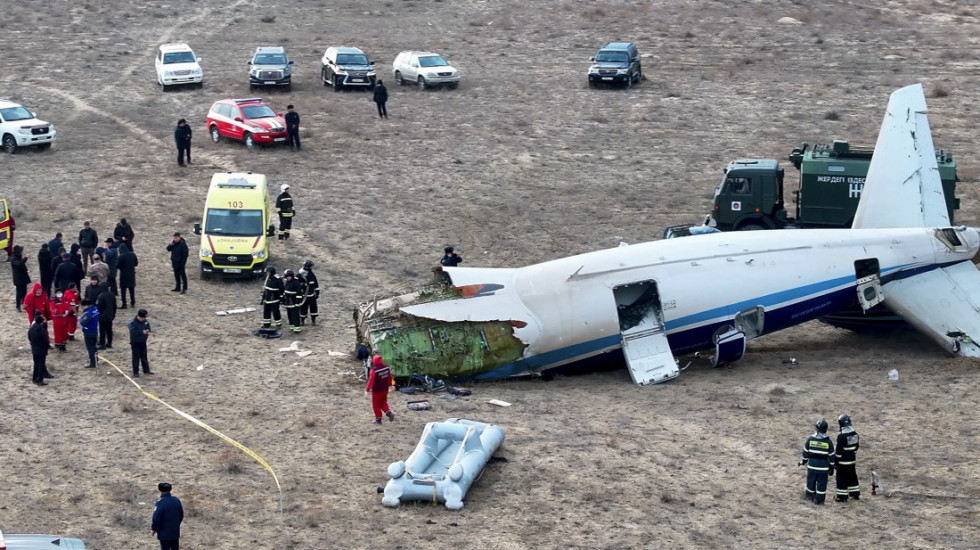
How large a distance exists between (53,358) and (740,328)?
14.8 meters

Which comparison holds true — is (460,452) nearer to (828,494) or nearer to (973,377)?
(828,494)

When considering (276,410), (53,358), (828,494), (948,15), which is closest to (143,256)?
(53,358)

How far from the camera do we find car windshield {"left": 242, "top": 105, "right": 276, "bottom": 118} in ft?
152

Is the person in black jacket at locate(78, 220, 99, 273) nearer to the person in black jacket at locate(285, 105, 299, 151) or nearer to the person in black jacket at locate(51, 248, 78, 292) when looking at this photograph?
the person in black jacket at locate(51, 248, 78, 292)

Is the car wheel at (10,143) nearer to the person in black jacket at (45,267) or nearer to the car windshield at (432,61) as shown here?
the person in black jacket at (45,267)

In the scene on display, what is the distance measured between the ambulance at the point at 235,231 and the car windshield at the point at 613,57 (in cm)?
2265

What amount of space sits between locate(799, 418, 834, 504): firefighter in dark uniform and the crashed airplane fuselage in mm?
6467

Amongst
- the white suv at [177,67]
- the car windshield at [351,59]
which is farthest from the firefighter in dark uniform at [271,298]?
the white suv at [177,67]

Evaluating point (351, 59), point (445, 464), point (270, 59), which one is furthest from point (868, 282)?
point (270, 59)

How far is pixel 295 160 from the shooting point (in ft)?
148

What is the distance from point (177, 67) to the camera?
179ft

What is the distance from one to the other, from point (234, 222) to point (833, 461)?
1873cm

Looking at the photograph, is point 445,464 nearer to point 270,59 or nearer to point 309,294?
point 309,294

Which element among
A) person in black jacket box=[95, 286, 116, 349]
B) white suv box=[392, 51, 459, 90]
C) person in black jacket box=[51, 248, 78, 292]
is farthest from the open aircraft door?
white suv box=[392, 51, 459, 90]
